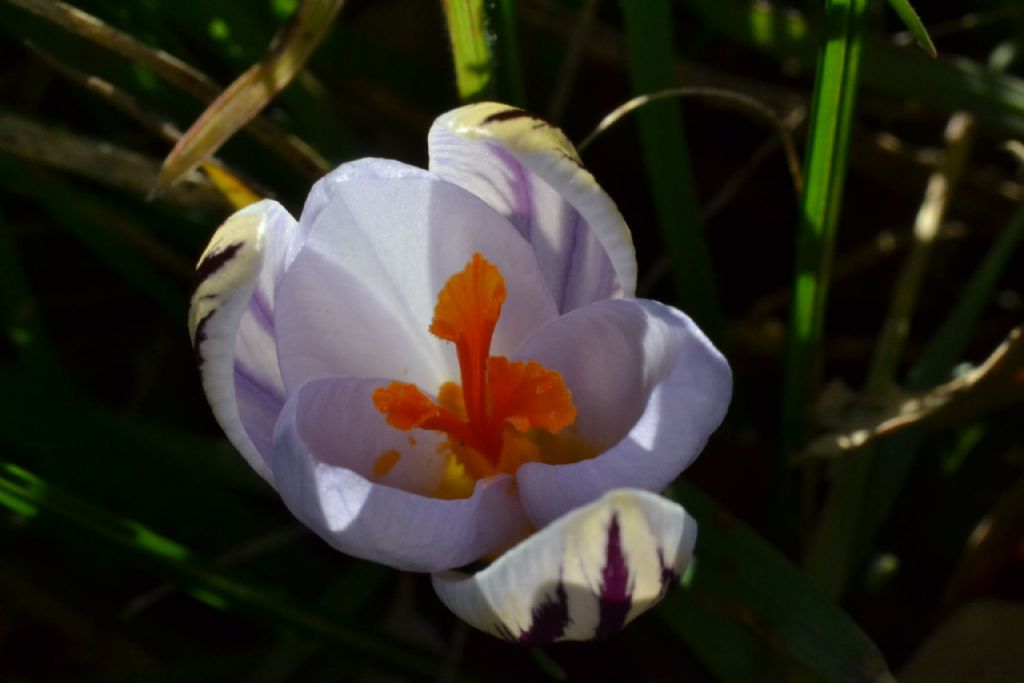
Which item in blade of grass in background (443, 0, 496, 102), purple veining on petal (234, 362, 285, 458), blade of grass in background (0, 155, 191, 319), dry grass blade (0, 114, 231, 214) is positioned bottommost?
blade of grass in background (0, 155, 191, 319)

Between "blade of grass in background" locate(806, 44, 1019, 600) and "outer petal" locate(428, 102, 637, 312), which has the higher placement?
"outer petal" locate(428, 102, 637, 312)

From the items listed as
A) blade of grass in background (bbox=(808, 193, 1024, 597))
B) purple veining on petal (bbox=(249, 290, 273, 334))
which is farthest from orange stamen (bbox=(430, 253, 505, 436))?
blade of grass in background (bbox=(808, 193, 1024, 597))

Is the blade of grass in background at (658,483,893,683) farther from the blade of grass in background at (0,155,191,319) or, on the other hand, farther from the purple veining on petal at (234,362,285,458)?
the blade of grass in background at (0,155,191,319)

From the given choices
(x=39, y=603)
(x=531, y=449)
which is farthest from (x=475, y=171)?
(x=39, y=603)

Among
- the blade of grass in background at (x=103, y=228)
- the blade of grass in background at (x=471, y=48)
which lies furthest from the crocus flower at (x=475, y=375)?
the blade of grass in background at (x=103, y=228)

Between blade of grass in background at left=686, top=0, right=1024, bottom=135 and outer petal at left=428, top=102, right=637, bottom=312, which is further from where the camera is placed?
blade of grass in background at left=686, top=0, right=1024, bottom=135

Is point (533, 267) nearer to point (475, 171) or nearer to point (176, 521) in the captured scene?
point (475, 171)

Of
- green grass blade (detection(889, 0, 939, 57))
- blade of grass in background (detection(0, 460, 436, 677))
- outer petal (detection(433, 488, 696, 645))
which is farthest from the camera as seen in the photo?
blade of grass in background (detection(0, 460, 436, 677))

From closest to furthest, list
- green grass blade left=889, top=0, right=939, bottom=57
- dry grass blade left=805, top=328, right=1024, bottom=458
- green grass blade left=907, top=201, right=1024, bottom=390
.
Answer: green grass blade left=889, top=0, right=939, bottom=57, dry grass blade left=805, top=328, right=1024, bottom=458, green grass blade left=907, top=201, right=1024, bottom=390
